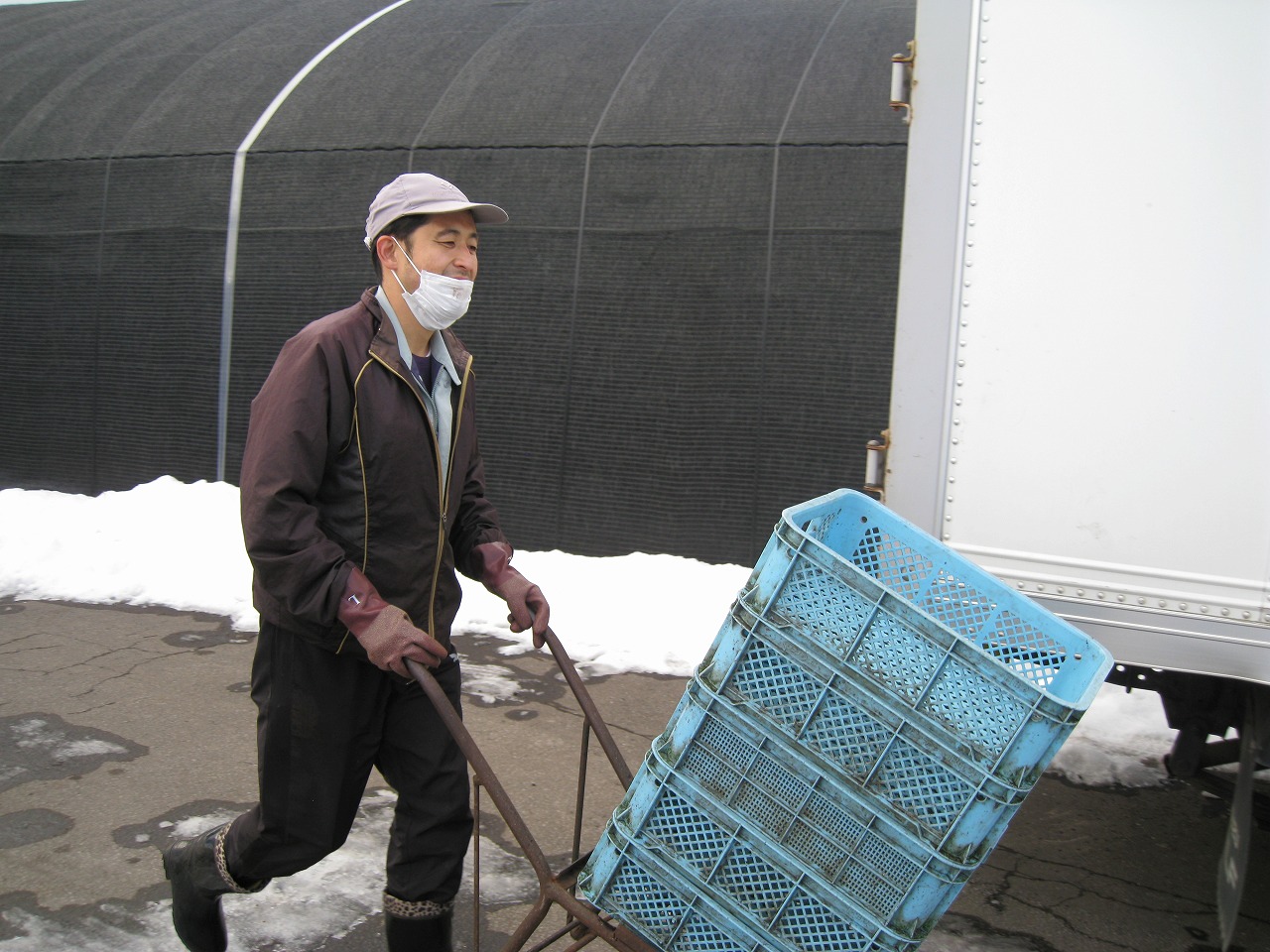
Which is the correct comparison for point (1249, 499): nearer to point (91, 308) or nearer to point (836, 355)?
point (836, 355)

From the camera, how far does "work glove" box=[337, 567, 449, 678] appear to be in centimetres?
251

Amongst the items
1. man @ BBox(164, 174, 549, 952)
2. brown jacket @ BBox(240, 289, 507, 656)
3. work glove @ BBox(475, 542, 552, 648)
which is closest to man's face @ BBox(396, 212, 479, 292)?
man @ BBox(164, 174, 549, 952)

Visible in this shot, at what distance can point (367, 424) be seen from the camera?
8.87ft

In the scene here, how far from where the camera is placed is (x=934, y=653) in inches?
82.4

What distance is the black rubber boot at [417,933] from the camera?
9.13 ft

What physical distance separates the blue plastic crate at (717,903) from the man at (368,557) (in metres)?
A: 0.62

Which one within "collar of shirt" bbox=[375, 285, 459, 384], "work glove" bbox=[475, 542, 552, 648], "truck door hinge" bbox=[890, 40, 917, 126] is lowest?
"work glove" bbox=[475, 542, 552, 648]

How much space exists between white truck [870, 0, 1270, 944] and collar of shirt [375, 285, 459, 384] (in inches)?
51.4

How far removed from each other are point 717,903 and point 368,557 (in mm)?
1116

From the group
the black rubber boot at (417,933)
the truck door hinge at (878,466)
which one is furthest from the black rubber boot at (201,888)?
the truck door hinge at (878,466)

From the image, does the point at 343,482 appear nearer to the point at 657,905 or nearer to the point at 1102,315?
the point at 657,905

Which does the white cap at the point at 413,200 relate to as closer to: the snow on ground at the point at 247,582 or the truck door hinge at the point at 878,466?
the truck door hinge at the point at 878,466

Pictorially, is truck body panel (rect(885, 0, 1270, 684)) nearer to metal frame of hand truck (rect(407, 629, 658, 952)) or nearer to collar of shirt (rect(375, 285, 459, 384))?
collar of shirt (rect(375, 285, 459, 384))

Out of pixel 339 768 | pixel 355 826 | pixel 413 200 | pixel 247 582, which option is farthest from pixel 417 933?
pixel 247 582
